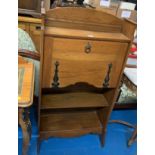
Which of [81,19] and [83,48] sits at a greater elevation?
[81,19]

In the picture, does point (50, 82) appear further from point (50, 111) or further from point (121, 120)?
point (121, 120)

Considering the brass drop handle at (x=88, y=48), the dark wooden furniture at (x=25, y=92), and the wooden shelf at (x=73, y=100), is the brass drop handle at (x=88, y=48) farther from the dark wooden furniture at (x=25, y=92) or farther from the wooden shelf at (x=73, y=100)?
the wooden shelf at (x=73, y=100)

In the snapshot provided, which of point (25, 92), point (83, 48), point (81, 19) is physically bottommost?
point (25, 92)

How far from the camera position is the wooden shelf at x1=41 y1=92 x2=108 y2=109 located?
131 cm

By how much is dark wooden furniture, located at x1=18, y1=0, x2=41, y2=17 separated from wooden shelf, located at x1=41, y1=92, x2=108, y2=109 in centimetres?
103

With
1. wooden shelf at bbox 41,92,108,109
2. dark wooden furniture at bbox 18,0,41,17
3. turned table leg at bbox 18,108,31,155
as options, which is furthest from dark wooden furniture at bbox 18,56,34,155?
dark wooden furniture at bbox 18,0,41,17

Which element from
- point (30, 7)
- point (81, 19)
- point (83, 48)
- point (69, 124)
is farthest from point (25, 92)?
point (30, 7)

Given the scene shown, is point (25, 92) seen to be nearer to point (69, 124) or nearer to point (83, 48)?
point (83, 48)

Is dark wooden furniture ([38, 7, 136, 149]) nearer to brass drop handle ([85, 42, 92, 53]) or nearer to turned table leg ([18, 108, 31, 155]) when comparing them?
brass drop handle ([85, 42, 92, 53])

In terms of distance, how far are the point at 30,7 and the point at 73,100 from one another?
3.91ft

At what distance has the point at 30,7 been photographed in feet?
6.45

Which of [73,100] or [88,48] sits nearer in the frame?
[88,48]

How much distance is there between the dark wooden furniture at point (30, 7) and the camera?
1.93 meters
